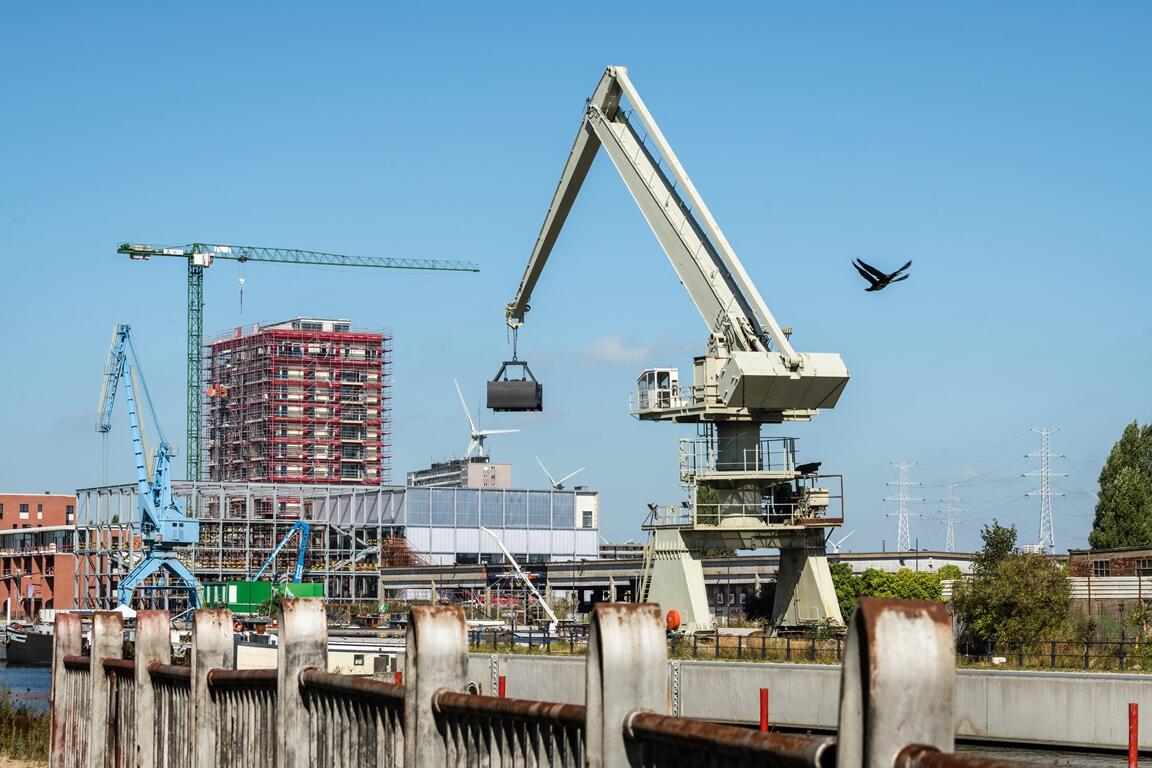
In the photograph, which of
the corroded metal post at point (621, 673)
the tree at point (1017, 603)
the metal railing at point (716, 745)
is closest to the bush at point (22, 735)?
the corroded metal post at point (621, 673)

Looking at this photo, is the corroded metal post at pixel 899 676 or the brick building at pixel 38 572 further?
the brick building at pixel 38 572

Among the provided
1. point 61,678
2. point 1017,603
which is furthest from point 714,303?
point 61,678

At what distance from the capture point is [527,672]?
188 feet

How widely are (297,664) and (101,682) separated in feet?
23.9

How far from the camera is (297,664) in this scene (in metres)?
13.3

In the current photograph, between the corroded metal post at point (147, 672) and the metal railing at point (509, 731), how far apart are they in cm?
803

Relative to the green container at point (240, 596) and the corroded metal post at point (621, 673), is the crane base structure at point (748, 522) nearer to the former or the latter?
the corroded metal post at point (621, 673)

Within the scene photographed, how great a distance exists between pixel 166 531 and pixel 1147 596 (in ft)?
346

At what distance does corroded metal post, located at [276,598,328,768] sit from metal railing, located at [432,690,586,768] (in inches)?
113

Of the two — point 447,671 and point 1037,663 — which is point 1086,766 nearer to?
point 1037,663

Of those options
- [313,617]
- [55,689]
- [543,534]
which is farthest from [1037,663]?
[543,534]

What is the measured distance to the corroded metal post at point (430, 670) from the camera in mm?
10547

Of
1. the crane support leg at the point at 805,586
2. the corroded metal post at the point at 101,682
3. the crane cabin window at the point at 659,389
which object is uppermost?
the crane cabin window at the point at 659,389

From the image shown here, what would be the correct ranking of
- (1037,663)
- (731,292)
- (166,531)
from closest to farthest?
1. (1037,663)
2. (731,292)
3. (166,531)
